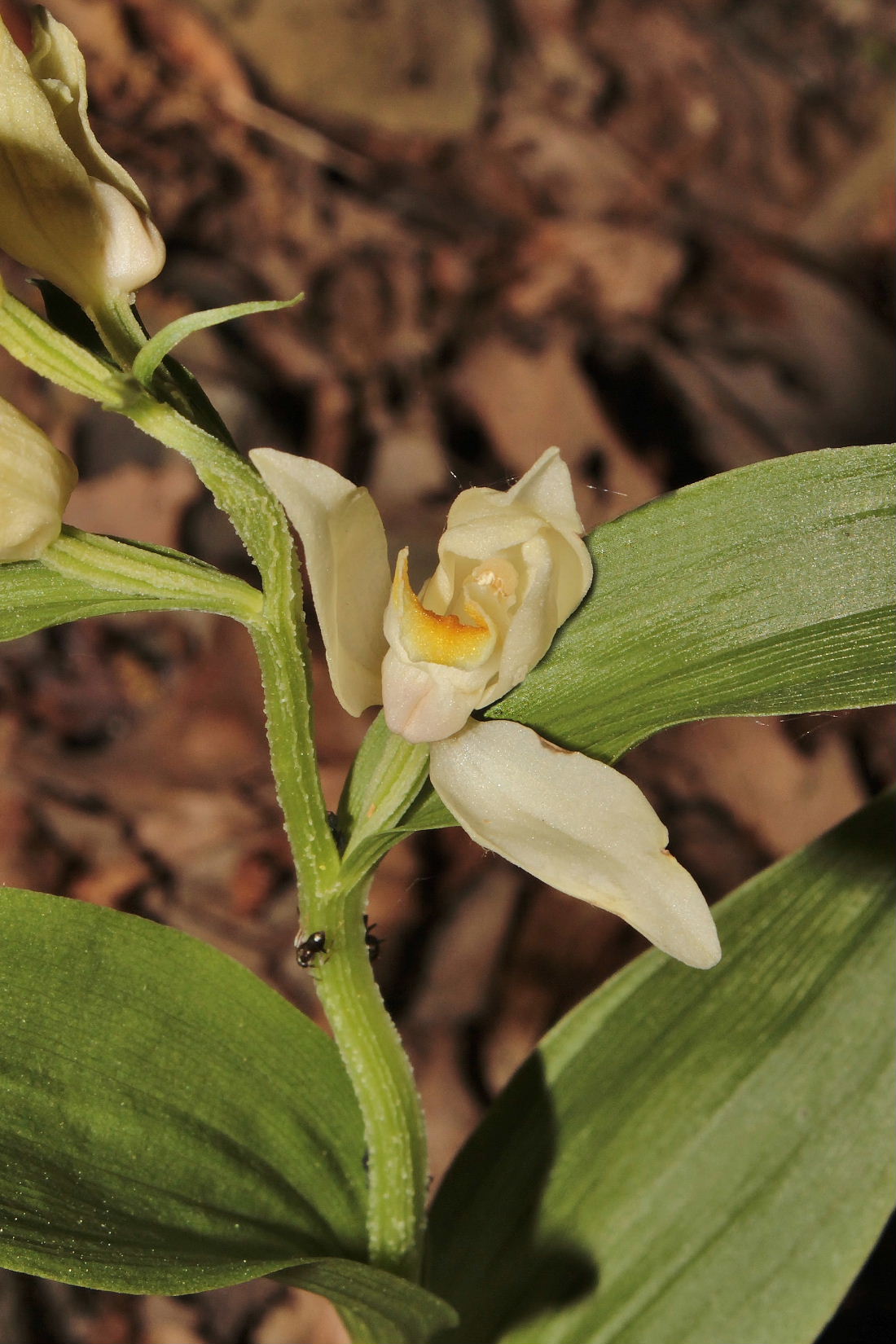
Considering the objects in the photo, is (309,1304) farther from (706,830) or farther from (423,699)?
(423,699)

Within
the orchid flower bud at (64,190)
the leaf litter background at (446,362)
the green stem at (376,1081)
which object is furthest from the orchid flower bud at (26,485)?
the leaf litter background at (446,362)

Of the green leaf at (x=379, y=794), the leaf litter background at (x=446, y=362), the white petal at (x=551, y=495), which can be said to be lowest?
the leaf litter background at (x=446, y=362)

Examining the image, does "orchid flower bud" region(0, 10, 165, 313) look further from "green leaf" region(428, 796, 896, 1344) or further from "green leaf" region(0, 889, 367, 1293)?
"green leaf" region(428, 796, 896, 1344)

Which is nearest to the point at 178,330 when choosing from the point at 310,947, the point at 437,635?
the point at 437,635

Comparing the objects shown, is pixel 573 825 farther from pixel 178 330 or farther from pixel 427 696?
pixel 178 330

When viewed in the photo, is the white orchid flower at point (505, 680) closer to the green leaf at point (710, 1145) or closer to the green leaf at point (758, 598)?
the green leaf at point (758, 598)

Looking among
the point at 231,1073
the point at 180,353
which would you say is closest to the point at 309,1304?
the point at 231,1073

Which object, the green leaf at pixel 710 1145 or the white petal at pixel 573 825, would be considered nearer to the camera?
the white petal at pixel 573 825
